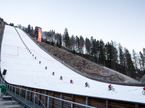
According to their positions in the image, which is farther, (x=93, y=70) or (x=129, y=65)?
(x=129, y=65)

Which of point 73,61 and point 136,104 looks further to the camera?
point 73,61

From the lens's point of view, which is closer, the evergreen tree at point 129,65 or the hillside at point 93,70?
the hillside at point 93,70

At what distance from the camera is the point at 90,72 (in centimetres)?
2709

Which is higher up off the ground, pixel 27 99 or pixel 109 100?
pixel 109 100

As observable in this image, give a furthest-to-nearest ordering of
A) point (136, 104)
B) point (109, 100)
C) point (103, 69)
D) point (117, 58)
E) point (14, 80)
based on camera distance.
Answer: point (117, 58) < point (103, 69) < point (14, 80) < point (109, 100) < point (136, 104)

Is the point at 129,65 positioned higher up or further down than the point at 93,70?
higher up

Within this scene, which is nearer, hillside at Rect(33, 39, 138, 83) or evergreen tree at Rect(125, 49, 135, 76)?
hillside at Rect(33, 39, 138, 83)

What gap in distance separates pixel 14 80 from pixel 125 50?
51086mm

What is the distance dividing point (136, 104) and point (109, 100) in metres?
0.78

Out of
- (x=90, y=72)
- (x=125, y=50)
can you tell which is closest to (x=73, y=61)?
(x=90, y=72)

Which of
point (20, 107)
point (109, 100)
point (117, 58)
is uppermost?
point (117, 58)

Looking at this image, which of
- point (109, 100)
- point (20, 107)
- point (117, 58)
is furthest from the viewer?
point (117, 58)

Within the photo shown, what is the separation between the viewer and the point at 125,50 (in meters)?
53.5

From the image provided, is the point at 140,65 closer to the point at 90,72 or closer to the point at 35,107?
the point at 90,72
